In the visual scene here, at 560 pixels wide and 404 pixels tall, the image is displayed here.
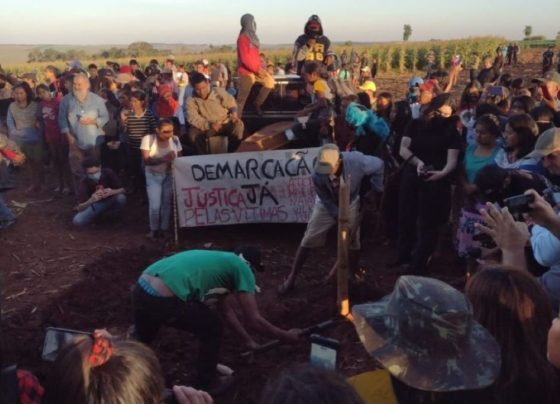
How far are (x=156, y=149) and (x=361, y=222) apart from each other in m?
2.93

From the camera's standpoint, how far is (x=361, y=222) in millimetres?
7047

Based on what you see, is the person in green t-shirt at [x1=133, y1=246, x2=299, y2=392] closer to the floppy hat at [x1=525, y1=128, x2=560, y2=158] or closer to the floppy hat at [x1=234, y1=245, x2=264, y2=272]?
the floppy hat at [x1=234, y1=245, x2=264, y2=272]

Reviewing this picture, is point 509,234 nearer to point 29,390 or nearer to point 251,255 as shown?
point 251,255

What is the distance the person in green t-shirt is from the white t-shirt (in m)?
3.71

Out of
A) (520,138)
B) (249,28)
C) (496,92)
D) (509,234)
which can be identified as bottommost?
(509,234)

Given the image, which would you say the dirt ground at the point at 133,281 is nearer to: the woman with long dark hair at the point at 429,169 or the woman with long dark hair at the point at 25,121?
the woman with long dark hair at the point at 429,169

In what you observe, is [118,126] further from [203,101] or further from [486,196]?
[486,196]

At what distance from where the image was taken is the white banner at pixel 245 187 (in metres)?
7.64

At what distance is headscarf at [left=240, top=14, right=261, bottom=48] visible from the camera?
29.6 ft

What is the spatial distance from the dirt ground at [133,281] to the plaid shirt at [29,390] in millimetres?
1444

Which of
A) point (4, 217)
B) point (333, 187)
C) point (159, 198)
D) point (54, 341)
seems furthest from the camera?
point (4, 217)

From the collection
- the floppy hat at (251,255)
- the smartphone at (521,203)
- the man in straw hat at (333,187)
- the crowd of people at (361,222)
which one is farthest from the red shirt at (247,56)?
the smartphone at (521,203)

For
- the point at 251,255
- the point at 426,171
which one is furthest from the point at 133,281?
the point at 426,171

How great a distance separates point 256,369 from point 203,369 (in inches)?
23.9
